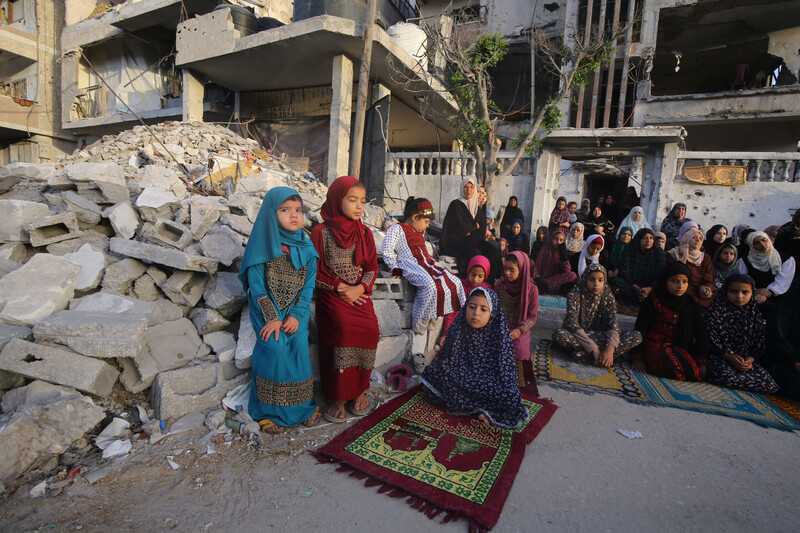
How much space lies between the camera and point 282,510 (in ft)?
6.37

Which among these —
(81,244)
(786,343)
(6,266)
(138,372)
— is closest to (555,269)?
(786,343)

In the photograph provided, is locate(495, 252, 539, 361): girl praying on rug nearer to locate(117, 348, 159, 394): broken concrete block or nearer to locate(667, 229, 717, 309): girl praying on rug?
locate(667, 229, 717, 309): girl praying on rug

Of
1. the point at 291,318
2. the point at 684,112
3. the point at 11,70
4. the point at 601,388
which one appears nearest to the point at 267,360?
the point at 291,318

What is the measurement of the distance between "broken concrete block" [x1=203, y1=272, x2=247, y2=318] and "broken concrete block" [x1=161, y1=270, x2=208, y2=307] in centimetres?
7

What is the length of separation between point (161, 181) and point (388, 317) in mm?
3378

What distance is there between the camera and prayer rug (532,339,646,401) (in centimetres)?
344

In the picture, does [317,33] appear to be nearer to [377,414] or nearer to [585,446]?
[377,414]

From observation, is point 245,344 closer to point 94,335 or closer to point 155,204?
point 94,335

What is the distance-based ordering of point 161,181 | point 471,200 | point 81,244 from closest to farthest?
1. point 81,244
2. point 161,181
3. point 471,200

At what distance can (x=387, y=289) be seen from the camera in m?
3.83

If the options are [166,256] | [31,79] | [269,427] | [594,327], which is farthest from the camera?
[31,79]

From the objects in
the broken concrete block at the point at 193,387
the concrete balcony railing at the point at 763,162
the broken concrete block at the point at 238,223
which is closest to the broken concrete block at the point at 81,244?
the broken concrete block at the point at 238,223

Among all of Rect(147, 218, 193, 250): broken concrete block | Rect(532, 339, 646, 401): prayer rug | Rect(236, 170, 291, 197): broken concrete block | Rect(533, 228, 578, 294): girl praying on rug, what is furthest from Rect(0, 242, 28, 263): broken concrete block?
Rect(533, 228, 578, 294): girl praying on rug

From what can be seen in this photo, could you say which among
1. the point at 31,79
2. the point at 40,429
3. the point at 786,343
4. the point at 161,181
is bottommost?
the point at 40,429
